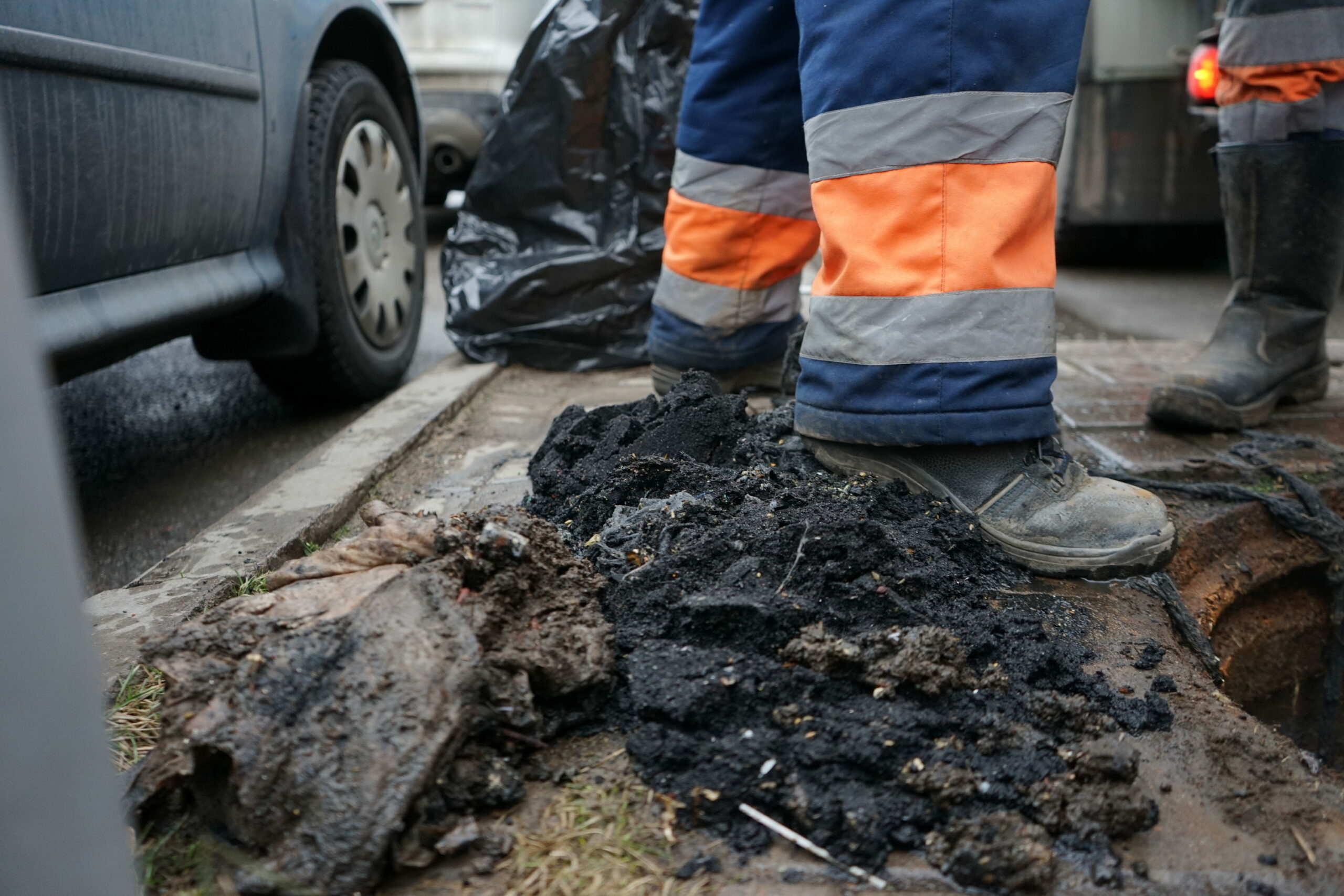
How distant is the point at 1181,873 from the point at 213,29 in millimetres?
2453

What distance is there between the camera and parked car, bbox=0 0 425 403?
1835mm

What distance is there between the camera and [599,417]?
227 centimetres

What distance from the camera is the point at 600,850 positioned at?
105cm

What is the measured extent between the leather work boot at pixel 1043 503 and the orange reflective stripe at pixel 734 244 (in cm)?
85

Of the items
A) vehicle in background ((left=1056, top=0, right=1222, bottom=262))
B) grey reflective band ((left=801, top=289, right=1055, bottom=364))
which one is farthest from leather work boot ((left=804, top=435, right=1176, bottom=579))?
vehicle in background ((left=1056, top=0, right=1222, bottom=262))

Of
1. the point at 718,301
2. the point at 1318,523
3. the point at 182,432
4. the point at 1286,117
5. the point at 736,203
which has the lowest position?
the point at 182,432

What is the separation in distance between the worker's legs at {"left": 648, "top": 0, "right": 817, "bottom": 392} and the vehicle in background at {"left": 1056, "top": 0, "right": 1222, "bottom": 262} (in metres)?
3.10

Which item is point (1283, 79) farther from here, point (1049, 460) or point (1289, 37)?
point (1049, 460)

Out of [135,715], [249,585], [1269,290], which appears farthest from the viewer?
[1269,290]

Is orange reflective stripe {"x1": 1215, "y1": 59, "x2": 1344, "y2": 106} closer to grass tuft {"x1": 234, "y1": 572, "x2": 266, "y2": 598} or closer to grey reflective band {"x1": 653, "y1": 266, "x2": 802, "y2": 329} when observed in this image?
grey reflective band {"x1": 653, "y1": 266, "x2": 802, "y2": 329}

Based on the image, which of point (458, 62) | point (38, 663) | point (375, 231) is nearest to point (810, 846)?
point (38, 663)

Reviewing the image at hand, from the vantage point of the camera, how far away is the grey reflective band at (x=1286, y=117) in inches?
97.3

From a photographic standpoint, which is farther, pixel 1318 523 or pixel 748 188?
pixel 748 188

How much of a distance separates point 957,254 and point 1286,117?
150cm
